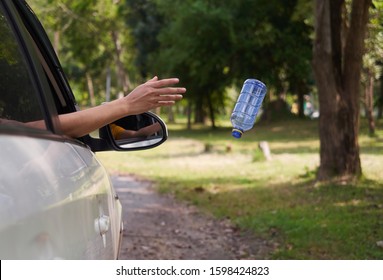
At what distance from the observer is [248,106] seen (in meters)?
3.47

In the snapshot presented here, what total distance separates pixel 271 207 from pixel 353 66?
112 inches

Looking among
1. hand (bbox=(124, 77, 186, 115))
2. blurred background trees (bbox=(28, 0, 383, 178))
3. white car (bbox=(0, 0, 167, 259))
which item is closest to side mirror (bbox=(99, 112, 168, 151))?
white car (bbox=(0, 0, 167, 259))

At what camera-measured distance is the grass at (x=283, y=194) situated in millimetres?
8031

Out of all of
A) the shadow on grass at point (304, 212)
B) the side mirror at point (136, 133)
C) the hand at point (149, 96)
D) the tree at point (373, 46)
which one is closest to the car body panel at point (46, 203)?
the hand at point (149, 96)

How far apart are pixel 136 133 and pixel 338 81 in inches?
339

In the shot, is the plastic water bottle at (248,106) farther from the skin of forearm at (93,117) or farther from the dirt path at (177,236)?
the dirt path at (177,236)

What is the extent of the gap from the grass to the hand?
486 centimetres

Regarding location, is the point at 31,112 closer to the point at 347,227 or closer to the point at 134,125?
the point at 134,125

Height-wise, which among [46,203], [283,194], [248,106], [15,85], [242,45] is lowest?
[283,194]

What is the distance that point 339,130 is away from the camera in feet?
38.3

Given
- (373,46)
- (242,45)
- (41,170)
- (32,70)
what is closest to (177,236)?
(32,70)

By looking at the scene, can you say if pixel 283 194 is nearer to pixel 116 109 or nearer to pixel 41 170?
pixel 116 109

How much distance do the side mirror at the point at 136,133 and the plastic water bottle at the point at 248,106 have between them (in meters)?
0.37

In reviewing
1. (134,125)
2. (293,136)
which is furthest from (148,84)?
(293,136)
